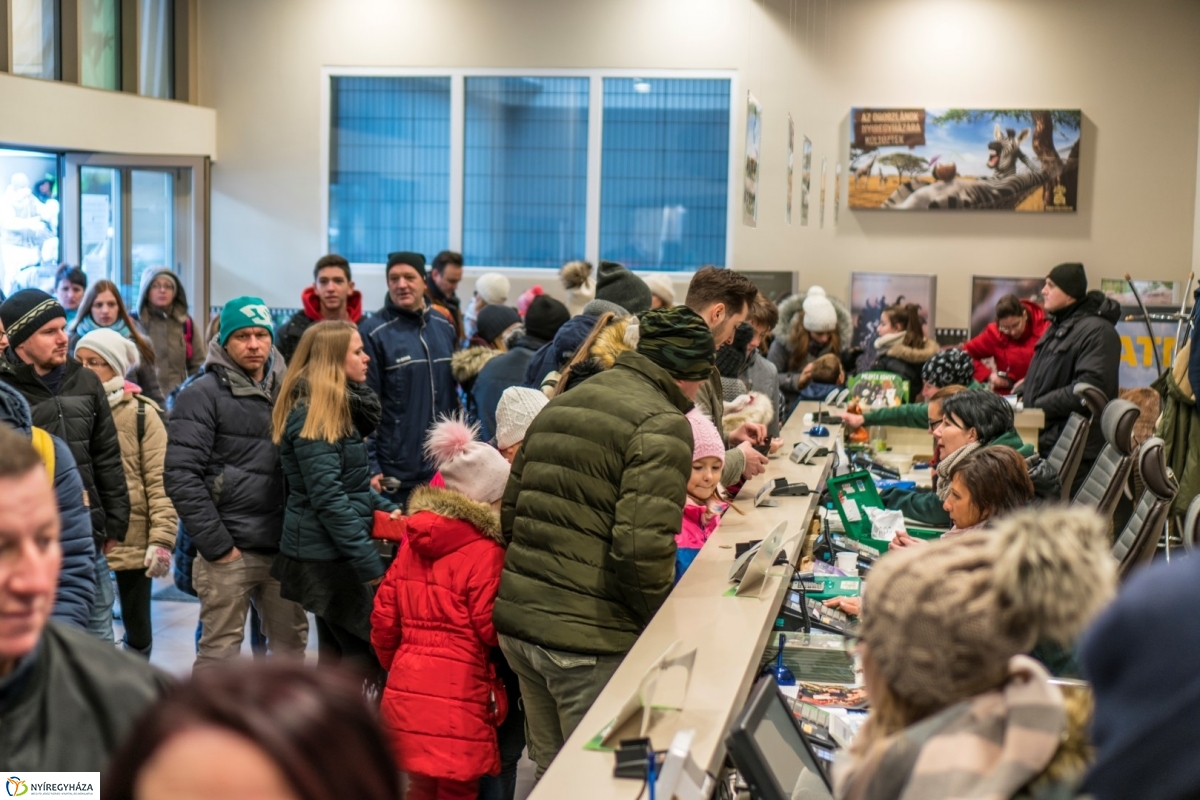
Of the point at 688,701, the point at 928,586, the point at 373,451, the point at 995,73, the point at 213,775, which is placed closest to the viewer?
the point at 213,775

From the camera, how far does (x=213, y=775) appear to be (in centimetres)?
99

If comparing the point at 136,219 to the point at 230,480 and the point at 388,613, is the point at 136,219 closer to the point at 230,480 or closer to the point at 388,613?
the point at 230,480

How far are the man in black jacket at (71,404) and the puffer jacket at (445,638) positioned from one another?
1325mm

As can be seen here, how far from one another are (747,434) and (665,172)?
23.7 feet

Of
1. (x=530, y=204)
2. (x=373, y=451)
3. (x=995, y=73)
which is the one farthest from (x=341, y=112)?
(x=373, y=451)

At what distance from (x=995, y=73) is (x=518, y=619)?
987cm

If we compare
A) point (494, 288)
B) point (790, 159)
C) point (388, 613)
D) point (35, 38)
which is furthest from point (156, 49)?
point (388, 613)

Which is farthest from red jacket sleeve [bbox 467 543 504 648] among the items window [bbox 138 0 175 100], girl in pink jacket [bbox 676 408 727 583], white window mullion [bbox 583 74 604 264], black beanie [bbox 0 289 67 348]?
window [bbox 138 0 175 100]

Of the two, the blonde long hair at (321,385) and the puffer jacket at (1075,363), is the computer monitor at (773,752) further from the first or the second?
the puffer jacket at (1075,363)

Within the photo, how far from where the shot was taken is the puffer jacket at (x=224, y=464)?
4.18 metres

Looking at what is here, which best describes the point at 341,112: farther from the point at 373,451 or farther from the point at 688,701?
the point at 688,701

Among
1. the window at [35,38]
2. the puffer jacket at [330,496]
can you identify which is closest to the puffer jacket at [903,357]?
the puffer jacket at [330,496]

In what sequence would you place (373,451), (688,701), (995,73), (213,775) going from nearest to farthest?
(213,775) < (688,701) < (373,451) < (995,73)

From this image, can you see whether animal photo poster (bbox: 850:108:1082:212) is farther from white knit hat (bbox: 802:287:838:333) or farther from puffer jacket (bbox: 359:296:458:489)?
puffer jacket (bbox: 359:296:458:489)
